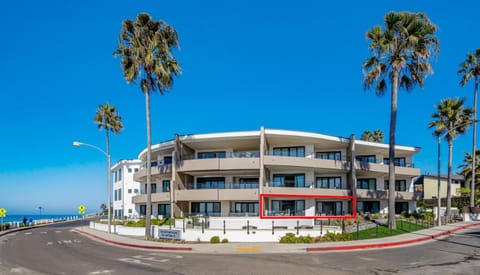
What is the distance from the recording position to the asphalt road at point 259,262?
15656 mm

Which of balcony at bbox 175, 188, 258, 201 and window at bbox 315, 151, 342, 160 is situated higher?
window at bbox 315, 151, 342, 160

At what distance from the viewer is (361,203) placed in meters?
49.7

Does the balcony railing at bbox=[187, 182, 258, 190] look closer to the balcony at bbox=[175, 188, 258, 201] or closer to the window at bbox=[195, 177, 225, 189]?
the window at bbox=[195, 177, 225, 189]

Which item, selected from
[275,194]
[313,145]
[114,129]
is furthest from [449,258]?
[114,129]

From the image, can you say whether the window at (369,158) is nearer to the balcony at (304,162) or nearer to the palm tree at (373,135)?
the balcony at (304,162)

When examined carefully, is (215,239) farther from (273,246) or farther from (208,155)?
(208,155)

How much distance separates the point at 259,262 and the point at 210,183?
2460cm

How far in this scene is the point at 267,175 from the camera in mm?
44469

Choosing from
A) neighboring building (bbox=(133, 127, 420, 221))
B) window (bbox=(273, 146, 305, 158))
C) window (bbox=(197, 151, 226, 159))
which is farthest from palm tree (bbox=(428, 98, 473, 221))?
window (bbox=(197, 151, 226, 159))

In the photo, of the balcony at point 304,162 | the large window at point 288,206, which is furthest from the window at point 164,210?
the balcony at point 304,162

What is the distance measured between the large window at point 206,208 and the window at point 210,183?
92.7 inches

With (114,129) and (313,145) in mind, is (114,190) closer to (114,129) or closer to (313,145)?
(114,129)

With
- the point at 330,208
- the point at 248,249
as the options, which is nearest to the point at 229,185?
the point at 330,208

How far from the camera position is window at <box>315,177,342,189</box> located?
46375 mm
